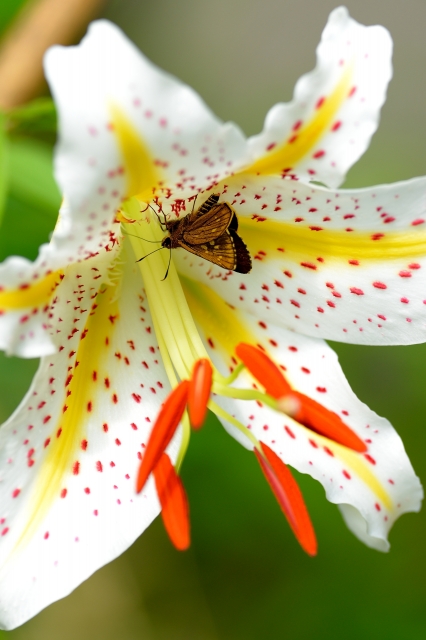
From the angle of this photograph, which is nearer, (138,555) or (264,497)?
(264,497)

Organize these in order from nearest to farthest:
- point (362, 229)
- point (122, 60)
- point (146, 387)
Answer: point (122, 60) < point (362, 229) < point (146, 387)

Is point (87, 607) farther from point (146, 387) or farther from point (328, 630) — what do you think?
point (146, 387)

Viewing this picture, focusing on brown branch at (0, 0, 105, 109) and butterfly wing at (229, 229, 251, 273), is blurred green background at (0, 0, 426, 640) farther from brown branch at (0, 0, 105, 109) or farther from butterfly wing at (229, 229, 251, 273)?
butterfly wing at (229, 229, 251, 273)

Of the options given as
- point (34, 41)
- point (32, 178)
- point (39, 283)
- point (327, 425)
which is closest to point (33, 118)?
point (32, 178)

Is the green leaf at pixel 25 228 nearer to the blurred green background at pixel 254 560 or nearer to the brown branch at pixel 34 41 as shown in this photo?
the blurred green background at pixel 254 560

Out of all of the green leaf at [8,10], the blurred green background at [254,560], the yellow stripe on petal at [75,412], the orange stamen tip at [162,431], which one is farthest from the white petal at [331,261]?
the green leaf at [8,10]

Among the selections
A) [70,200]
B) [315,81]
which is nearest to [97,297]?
[70,200]
